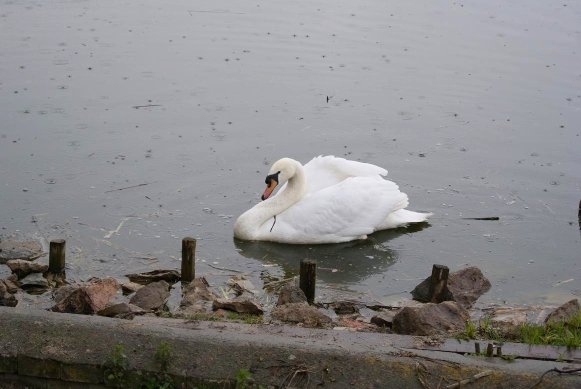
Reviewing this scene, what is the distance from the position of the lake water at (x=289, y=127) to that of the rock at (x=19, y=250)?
0.23 m

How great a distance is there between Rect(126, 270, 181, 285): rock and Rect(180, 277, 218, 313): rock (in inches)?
12.2

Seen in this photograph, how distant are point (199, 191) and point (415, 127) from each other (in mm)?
4031

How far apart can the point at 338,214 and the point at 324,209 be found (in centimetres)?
17

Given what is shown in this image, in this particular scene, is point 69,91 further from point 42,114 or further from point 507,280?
Result: point 507,280

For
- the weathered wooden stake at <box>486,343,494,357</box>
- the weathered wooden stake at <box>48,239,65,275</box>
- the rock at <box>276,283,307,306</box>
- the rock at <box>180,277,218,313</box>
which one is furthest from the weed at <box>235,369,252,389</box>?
the weathered wooden stake at <box>48,239,65,275</box>

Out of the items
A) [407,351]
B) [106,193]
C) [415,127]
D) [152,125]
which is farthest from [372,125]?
[407,351]

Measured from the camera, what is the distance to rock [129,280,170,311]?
29.2 ft

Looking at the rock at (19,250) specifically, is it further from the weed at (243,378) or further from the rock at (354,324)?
the weed at (243,378)

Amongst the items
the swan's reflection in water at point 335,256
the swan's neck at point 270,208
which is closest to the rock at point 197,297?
the swan's reflection in water at point 335,256

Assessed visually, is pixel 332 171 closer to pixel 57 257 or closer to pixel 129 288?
pixel 129 288

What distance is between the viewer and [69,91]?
50.8 ft

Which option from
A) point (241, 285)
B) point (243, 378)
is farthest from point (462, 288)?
point (243, 378)

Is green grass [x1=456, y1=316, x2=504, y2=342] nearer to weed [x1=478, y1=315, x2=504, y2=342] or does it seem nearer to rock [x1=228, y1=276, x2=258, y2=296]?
weed [x1=478, y1=315, x2=504, y2=342]

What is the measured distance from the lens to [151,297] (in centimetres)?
897
